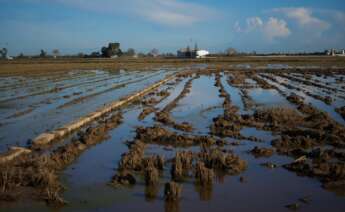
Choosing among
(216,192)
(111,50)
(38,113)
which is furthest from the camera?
(111,50)

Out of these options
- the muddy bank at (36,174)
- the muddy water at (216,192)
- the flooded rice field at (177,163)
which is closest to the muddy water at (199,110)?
the flooded rice field at (177,163)

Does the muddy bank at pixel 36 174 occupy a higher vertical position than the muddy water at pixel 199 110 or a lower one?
higher

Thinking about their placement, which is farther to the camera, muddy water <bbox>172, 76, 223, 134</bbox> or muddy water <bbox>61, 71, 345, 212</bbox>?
muddy water <bbox>172, 76, 223, 134</bbox>

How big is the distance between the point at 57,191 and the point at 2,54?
148 metres

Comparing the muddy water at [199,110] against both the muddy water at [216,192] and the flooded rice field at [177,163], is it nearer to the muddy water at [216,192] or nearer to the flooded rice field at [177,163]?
the flooded rice field at [177,163]

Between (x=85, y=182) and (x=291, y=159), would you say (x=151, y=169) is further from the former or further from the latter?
(x=291, y=159)

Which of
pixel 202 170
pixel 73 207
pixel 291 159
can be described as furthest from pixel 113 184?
pixel 291 159

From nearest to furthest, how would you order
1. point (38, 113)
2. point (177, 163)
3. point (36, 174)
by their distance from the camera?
point (36, 174)
point (177, 163)
point (38, 113)

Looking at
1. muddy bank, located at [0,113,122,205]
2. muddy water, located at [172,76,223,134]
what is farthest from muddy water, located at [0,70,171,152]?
muddy water, located at [172,76,223,134]

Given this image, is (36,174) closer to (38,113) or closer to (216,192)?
(216,192)

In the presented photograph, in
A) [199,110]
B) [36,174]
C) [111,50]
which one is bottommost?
[199,110]

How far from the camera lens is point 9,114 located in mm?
13750

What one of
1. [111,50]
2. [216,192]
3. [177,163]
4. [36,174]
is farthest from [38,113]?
[111,50]

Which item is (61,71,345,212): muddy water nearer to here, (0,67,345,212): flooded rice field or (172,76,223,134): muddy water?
(0,67,345,212): flooded rice field
